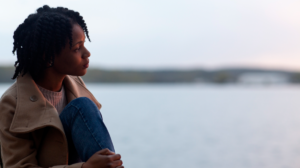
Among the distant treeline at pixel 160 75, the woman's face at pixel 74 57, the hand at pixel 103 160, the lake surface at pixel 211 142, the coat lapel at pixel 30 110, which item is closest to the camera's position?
the hand at pixel 103 160

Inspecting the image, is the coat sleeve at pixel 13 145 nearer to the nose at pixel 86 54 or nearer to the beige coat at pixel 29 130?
the beige coat at pixel 29 130

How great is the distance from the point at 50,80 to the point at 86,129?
424mm

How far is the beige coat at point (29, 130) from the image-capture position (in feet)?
4.68

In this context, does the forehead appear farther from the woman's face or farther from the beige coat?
the beige coat

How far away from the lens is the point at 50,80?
168 cm

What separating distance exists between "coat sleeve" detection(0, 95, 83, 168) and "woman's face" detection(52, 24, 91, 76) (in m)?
0.30

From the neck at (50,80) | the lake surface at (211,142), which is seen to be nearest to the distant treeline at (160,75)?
the lake surface at (211,142)

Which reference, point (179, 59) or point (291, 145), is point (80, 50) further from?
point (179, 59)

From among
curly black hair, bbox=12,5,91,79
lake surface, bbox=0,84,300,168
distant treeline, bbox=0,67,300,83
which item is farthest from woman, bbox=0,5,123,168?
distant treeline, bbox=0,67,300,83

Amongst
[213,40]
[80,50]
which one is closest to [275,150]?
[80,50]


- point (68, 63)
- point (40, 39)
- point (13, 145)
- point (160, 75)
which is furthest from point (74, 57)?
point (160, 75)

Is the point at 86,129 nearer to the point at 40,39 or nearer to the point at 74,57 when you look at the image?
the point at 74,57

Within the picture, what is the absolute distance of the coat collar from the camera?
1445 mm

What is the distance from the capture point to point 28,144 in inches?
57.6
